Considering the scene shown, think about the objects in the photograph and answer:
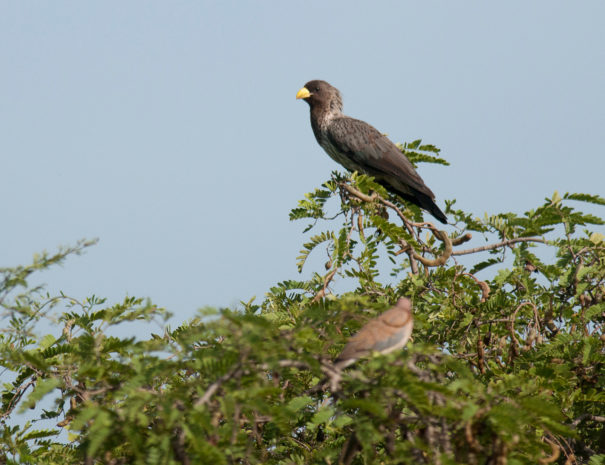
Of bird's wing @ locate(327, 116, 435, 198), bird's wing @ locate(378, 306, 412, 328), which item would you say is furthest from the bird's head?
bird's wing @ locate(378, 306, 412, 328)

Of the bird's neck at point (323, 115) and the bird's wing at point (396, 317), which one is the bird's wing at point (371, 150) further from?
the bird's wing at point (396, 317)

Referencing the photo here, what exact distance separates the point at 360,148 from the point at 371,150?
0.18 metres

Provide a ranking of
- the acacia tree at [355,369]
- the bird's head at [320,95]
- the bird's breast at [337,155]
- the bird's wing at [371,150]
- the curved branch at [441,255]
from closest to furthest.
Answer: the acacia tree at [355,369] → the curved branch at [441,255] → the bird's wing at [371,150] → the bird's breast at [337,155] → the bird's head at [320,95]

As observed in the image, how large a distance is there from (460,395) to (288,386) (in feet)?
4.57

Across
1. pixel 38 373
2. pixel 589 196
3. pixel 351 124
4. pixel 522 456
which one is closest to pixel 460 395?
pixel 522 456

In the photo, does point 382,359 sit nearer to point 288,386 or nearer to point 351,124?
point 288,386

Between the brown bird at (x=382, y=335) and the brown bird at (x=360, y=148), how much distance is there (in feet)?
16.2

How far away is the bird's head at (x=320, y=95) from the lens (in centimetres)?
1070

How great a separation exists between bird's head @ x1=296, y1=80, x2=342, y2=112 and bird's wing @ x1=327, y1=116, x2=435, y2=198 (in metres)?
0.47

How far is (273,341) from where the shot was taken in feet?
8.77

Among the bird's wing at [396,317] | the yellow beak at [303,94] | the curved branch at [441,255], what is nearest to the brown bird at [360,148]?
the yellow beak at [303,94]

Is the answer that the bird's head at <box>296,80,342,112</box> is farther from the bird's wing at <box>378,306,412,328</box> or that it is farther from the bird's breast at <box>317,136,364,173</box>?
the bird's wing at <box>378,306,412,328</box>

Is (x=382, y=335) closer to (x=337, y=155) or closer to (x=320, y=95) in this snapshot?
(x=337, y=155)

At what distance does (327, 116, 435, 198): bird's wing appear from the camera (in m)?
8.53
